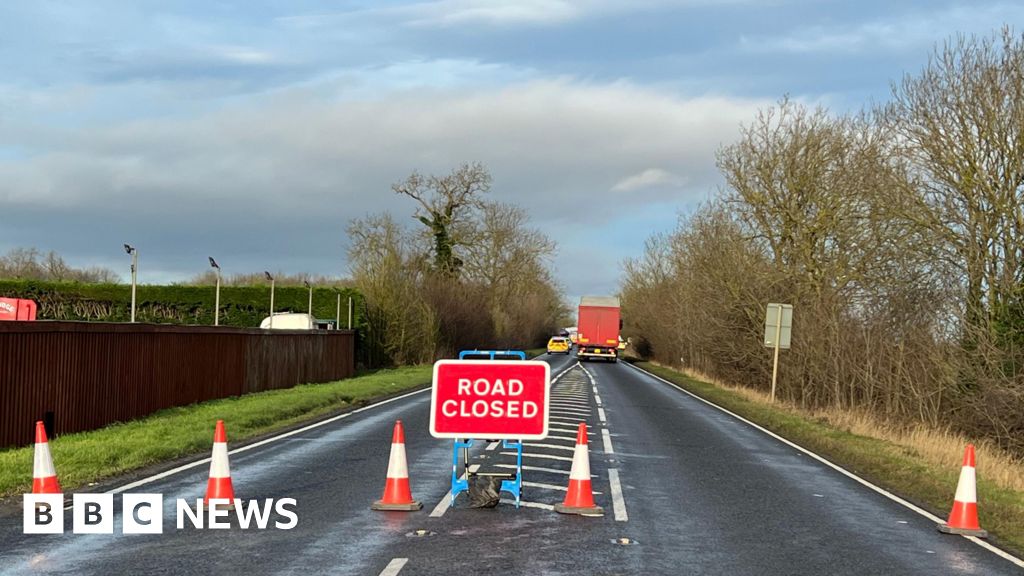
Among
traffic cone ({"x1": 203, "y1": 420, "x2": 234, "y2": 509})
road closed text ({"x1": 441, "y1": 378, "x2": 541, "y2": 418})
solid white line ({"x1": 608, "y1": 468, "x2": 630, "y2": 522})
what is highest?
road closed text ({"x1": 441, "y1": 378, "x2": 541, "y2": 418})

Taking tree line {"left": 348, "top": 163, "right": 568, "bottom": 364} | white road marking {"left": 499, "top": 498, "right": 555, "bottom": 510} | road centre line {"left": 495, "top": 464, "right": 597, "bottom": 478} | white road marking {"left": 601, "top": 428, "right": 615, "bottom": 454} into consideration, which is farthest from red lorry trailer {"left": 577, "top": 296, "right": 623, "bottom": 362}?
white road marking {"left": 499, "top": 498, "right": 555, "bottom": 510}

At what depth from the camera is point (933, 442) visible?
20.4 m

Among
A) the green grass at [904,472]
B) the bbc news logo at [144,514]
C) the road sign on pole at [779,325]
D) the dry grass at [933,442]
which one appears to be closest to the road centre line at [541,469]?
the bbc news logo at [144,514]

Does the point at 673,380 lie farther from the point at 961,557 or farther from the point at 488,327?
the point at 961,557

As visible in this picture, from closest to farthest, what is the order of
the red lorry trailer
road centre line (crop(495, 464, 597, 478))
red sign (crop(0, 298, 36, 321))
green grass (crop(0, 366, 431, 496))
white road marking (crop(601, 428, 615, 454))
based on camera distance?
green grass (crop(0, 366, 431, 496)) → road centre line (crop(495, 464, 597, 478)) → white road marking (crop(601, 428, 615, 454)) → red sign (crop(0, 298, 36, 321)) → the red lorry trailer

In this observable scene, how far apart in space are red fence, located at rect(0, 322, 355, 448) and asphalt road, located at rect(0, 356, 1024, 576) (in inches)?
142

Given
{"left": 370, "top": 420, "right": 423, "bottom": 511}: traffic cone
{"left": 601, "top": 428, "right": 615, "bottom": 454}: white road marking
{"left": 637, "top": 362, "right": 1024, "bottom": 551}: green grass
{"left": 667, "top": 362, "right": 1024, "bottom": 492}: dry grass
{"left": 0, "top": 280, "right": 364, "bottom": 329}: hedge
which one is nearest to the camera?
{"left": 370, "top": 420, "right": 423, "bottom": 511}: traffic cone

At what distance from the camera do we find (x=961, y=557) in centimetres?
892

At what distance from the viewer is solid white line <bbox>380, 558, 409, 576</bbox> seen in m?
7.46

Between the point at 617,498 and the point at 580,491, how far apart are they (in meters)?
1.17

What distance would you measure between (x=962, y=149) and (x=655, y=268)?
62851mm

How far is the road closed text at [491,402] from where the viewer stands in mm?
10547

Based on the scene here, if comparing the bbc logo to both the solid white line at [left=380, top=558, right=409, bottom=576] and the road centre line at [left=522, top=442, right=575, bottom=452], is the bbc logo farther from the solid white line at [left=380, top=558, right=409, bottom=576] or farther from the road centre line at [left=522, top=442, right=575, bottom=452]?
the road centre line at [left=522, top=442, right=575, bottom=452]

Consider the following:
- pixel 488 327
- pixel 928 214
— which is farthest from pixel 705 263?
pixel 488 327
